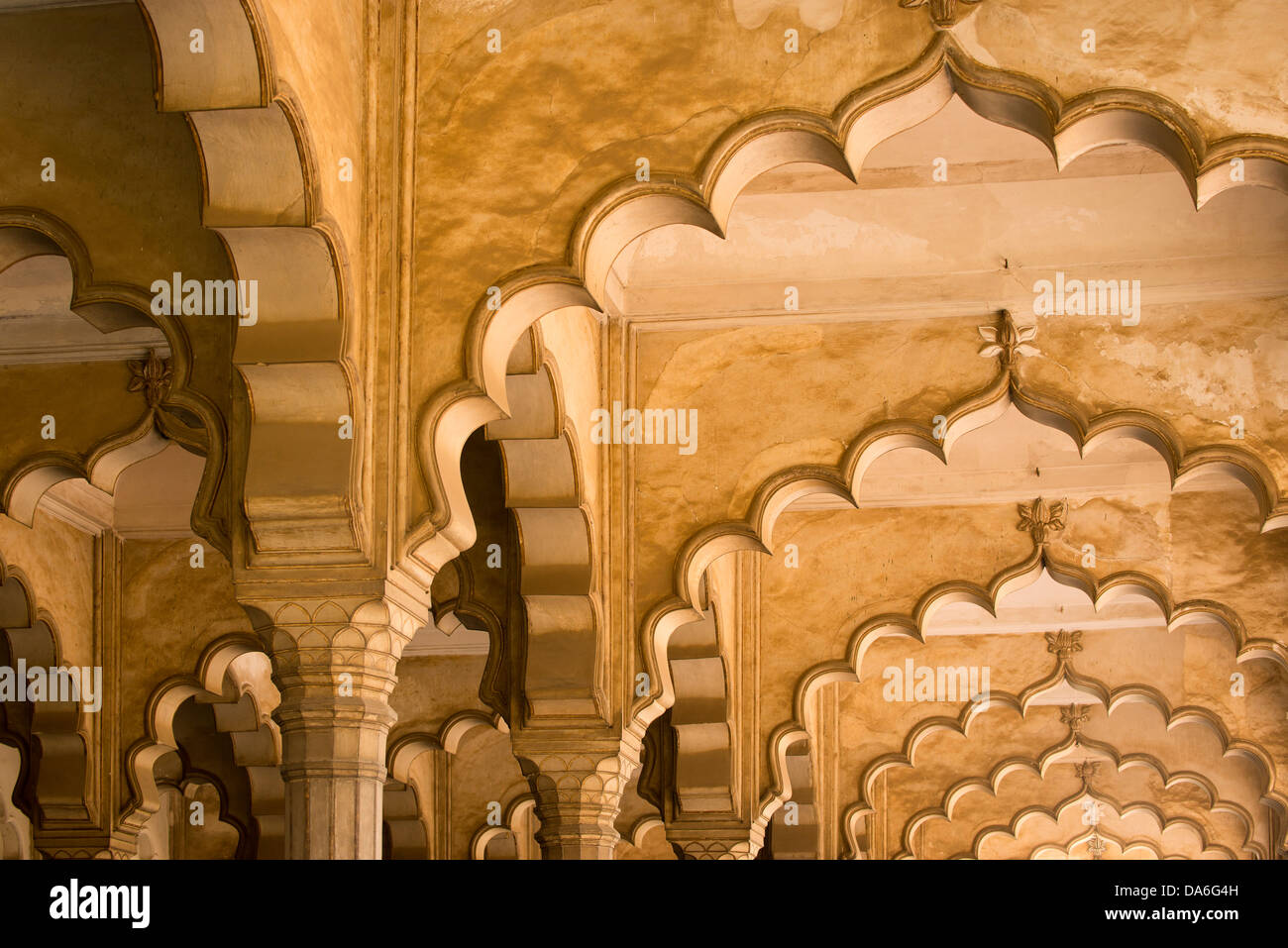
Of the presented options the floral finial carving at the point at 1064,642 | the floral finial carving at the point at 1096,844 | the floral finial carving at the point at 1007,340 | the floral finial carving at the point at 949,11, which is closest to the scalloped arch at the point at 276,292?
the floral finial carving at the point at 949,11

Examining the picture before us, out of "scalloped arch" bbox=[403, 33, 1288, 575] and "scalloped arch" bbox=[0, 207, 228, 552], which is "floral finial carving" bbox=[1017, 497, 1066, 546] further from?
"scalloped arch" bbox=[0, 207, 228, 552]

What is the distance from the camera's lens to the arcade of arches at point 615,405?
614 cm

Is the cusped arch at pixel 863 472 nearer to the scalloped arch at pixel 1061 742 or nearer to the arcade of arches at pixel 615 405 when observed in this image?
the arcade of arches at pixel 615 405

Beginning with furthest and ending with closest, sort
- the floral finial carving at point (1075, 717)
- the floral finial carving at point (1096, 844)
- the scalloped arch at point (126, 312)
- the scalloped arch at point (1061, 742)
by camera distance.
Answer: the floral finial carving at point (1096, 844)
the floral finial carving at point (1075, 717)
the scalloped arch at point (1061, 742)
the scalloped arch at point (126, 312)

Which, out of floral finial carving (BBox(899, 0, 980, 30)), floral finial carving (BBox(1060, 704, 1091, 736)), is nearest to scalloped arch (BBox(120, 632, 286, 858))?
floral finial carving (BBox(899, 0, 980, 30))

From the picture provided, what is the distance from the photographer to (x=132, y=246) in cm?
650

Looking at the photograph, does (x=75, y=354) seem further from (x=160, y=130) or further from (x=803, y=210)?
(x=803, y=210)

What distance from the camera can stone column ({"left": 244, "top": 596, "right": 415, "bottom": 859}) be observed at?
6.07 m

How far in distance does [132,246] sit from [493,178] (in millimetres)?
1404

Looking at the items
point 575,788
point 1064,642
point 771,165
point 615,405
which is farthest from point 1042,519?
point 771,165

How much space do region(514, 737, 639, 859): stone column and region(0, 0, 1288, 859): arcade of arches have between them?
0.03m

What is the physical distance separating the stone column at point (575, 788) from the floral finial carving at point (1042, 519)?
386 cm

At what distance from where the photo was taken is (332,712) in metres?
6.14
